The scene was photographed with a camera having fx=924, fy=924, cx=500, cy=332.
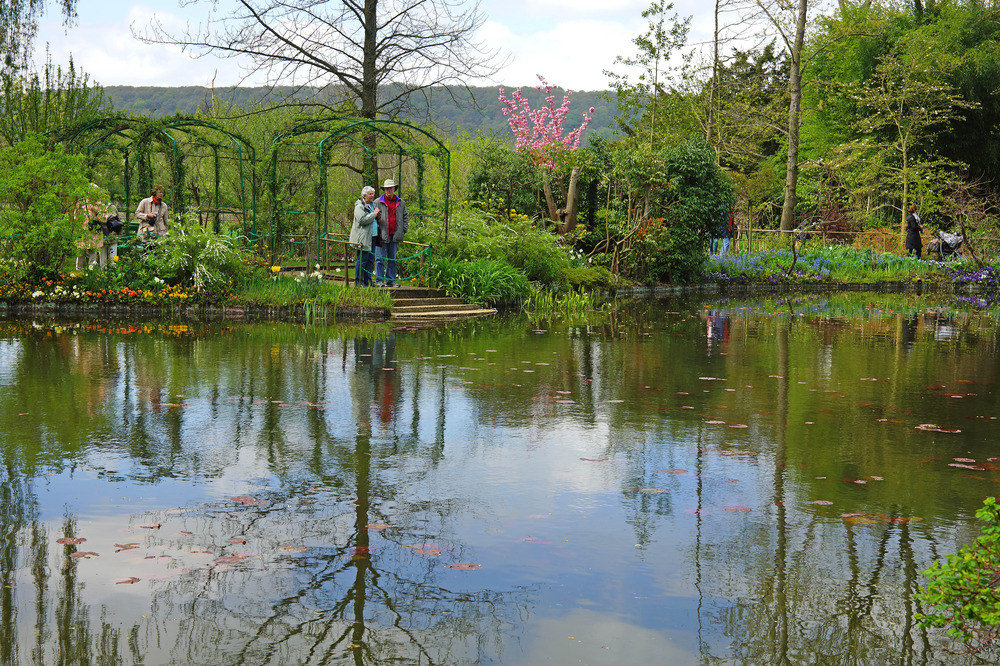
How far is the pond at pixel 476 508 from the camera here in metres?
4.04

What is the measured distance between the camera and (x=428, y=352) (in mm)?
13297

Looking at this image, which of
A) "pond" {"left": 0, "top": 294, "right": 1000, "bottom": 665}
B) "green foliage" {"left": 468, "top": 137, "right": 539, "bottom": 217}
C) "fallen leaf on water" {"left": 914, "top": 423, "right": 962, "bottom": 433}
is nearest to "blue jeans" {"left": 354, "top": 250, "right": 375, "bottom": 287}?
"green foliage" {"left": 468, "top": 137, "right": 539, "bottom": 217}

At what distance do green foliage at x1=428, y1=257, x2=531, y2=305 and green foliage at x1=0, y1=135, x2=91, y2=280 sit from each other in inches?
293

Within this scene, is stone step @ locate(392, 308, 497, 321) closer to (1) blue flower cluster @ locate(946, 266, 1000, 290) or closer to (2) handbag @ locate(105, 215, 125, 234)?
(2) handbag @ locate(105, 215, 125, 234)

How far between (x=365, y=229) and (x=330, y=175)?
58.4 feet

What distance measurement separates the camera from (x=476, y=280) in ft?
69.1

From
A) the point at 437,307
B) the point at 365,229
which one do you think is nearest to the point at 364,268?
the point at 365,229

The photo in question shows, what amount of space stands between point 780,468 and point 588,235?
21.0 metres

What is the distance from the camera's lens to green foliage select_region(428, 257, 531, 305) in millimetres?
20797

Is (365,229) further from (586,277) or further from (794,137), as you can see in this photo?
(794,137)

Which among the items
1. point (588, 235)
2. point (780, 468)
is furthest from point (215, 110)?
point (780, 468)

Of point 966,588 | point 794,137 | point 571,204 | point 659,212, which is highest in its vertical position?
point 794,137

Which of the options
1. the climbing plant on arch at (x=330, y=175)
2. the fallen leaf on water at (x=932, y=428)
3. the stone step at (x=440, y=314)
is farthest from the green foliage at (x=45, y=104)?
the fallen leaf on water at (x=932, y=428)

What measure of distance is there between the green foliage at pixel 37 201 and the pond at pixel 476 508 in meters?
6.81
